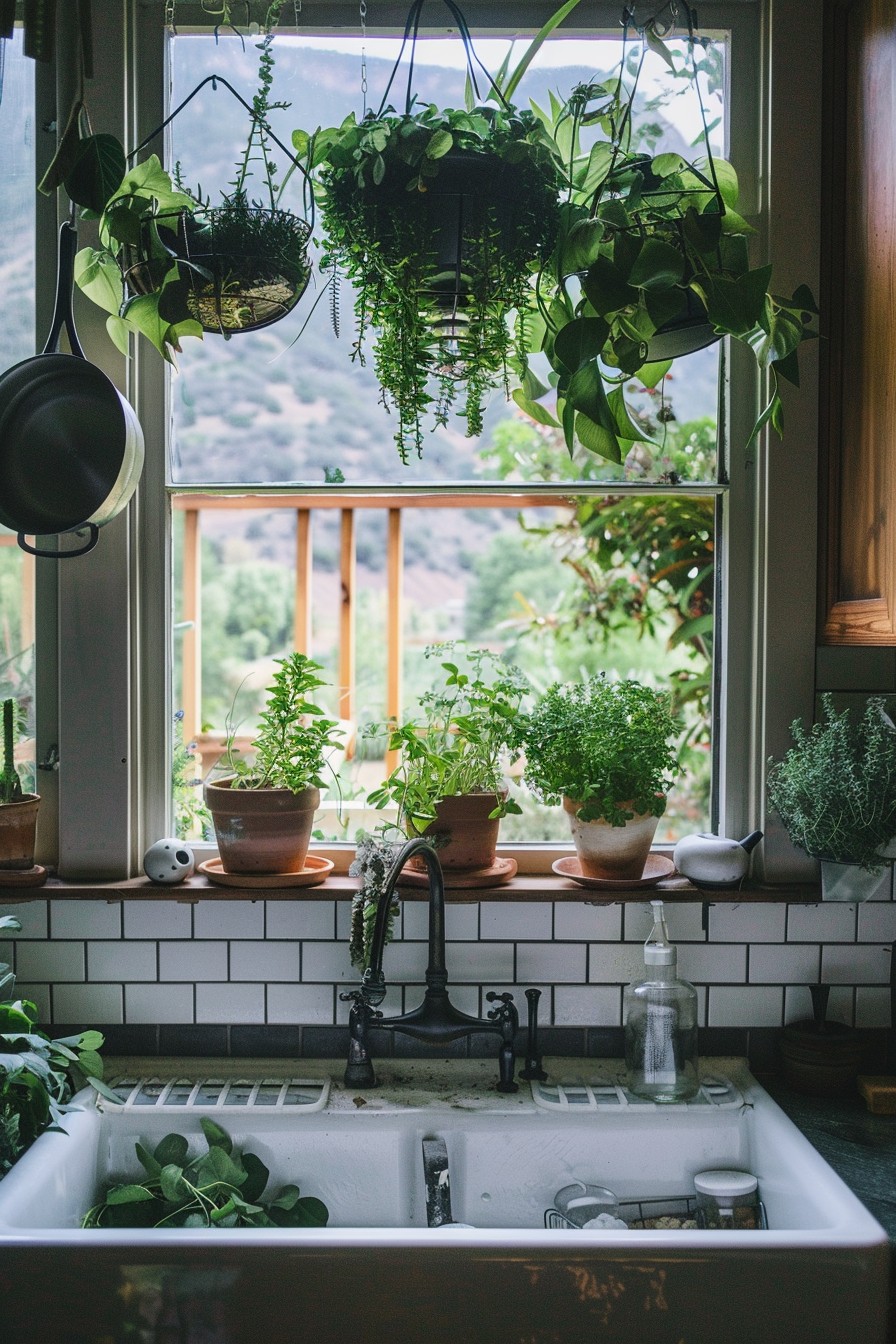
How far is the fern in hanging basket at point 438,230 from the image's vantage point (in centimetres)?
131

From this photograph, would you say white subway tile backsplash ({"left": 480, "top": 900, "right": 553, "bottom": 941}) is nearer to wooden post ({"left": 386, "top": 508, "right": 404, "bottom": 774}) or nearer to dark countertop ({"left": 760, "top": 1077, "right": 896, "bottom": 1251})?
dark countertop ({"left": 760, "top": 1077, "right": 896, "bottom": 1251})

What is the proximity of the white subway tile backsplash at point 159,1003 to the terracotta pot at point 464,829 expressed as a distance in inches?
16.9

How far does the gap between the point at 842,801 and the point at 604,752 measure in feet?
1.15

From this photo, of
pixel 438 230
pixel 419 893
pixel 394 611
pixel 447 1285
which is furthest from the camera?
pixel 394 611

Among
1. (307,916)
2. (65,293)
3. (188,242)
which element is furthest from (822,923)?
(65,293)

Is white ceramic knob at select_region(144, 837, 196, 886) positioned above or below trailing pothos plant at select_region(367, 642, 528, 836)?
below

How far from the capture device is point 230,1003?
1.73 meters

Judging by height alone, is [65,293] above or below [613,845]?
above

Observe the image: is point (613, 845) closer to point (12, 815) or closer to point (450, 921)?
point (450, 921)

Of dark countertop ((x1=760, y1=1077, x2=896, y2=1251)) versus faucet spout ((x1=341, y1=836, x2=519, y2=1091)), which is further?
faucet spout ((x1=341, y1=836, x2=519, y2=1091))

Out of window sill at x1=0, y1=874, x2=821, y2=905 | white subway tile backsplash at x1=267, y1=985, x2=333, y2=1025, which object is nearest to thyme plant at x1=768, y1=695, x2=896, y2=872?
window sill at x1=0, y1=874, x2=821, y2=905

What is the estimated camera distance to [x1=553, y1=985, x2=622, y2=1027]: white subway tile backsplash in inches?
67.9

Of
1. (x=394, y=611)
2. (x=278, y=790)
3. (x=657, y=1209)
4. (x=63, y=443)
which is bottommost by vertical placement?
(x=657, y=1209)

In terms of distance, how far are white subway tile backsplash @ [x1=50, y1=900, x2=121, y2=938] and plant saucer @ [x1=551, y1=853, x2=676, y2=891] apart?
722 millimetres
